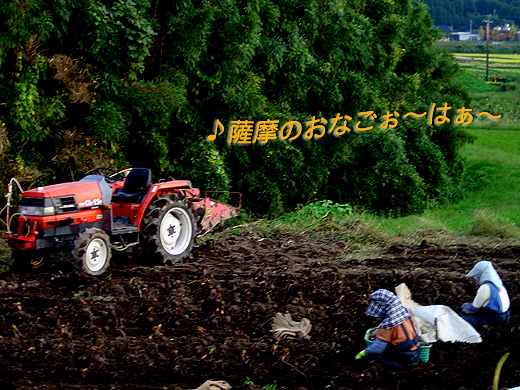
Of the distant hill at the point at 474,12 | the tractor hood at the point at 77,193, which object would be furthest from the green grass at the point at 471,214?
the distant hill at the point at 474,12

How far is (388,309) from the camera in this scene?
6.21 m

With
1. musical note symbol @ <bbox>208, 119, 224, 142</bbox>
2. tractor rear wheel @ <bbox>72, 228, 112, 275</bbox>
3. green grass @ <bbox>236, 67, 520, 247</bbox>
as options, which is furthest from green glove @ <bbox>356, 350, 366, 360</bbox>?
musical note symbol @ <bbox>208, 119, 224, 142</bbox>

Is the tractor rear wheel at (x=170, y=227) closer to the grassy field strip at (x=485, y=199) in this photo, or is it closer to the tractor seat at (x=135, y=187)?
the tractor seat at (x=135, y=187)

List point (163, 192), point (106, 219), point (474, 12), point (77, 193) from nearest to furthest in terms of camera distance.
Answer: point (77, 193)
point (106, 219)
point (163, 192)
point (474, 12)

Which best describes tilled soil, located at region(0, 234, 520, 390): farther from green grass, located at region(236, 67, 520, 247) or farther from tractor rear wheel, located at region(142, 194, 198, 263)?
green grass, located at region(236, 67, 520, 247)

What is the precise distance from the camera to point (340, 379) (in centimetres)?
580

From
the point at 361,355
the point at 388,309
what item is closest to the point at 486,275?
the point at 388,309

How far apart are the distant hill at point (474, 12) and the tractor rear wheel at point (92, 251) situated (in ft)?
218

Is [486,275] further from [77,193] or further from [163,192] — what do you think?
[77,193]

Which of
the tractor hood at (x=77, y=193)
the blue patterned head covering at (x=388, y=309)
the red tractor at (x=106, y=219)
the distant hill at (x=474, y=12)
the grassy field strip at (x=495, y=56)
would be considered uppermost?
the distant hill at (x=474, y=12)

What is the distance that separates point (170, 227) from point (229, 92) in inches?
227

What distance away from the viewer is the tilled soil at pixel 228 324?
5.89 metres

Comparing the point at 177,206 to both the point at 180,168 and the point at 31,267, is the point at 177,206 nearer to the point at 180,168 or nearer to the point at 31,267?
the point at 31,267

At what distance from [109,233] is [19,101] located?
4.10m
